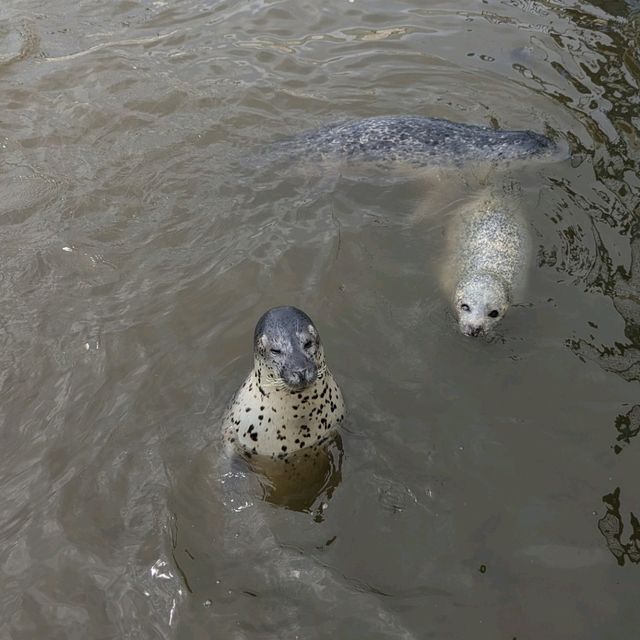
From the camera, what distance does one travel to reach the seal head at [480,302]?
195 inches

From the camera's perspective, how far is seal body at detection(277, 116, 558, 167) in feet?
22.1

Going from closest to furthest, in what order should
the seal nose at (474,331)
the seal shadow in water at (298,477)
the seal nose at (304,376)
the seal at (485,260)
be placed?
1. the seal nose at (304,376)
2. the seal shadow in water at (298,477)
3. the seal nose at (474,331)
4. the seal at (485,260)

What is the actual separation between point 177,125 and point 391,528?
4920mm

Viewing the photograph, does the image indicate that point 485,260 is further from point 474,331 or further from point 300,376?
point 300,376

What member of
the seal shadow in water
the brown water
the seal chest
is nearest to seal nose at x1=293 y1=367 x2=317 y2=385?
the seal chest

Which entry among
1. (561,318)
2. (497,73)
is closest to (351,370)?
(561,318)

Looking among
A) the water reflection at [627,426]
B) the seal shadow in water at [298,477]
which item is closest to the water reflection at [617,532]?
the water reflection at [627,426]

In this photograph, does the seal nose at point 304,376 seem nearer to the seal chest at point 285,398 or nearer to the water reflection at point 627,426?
the seal chest at point 285,398

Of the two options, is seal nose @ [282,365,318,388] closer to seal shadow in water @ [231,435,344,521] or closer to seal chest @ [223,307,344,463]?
seal chest @ [223,307,344,463]

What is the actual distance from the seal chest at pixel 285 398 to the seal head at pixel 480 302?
4.20 ft

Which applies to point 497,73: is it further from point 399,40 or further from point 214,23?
point 214,23

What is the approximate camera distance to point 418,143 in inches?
273

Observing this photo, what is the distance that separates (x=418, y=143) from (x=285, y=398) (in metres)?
3.93

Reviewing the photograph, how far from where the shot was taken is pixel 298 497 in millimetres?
3971
